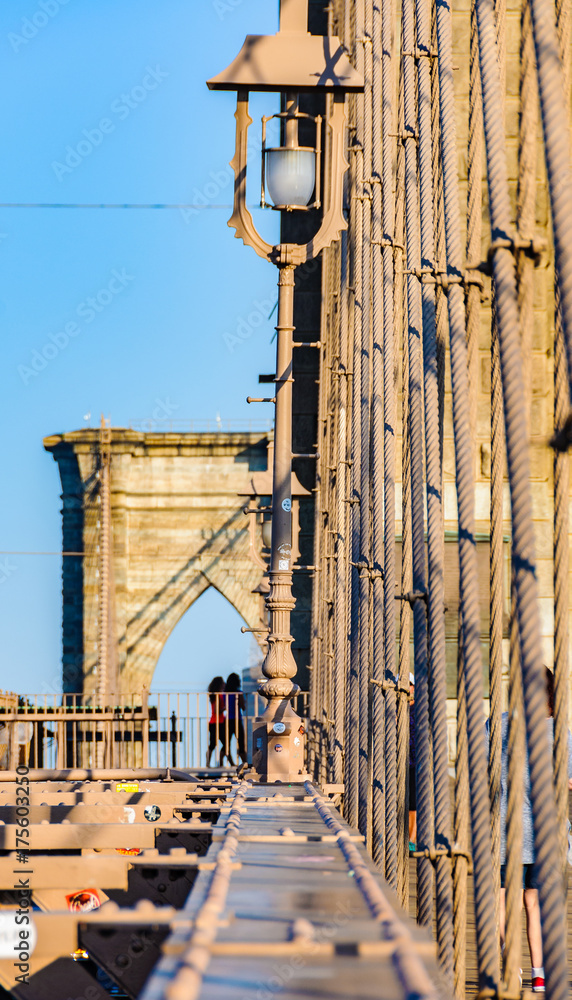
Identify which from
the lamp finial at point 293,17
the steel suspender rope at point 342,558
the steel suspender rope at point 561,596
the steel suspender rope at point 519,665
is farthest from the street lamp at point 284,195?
the steel suspender rope at point 561,596

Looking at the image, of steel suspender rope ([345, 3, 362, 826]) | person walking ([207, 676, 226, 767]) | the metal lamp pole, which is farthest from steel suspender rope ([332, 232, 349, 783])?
person walking ([207, 676, 226, 767])

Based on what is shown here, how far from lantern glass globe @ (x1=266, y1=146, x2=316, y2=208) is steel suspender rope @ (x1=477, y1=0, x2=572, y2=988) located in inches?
143

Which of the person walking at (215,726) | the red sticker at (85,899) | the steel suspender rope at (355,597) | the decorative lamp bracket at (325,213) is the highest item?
the decorative lamp bracket at (325,213)

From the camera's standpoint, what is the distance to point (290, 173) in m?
6.33

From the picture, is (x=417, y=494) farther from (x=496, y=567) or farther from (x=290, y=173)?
(x=290, y=173)

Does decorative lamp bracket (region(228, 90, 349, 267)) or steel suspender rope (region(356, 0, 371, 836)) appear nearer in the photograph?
steel suspender rope (region(356, 0, 371, 836))

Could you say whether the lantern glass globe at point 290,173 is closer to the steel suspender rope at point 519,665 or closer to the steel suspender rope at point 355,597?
the steel suspender rope at point 355,597

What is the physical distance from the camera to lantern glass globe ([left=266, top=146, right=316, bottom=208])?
6309mm

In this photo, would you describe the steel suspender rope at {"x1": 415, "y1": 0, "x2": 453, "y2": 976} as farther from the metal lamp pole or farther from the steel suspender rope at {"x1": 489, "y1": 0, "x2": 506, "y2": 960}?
the metal lamp pole

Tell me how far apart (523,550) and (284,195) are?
4.56 m

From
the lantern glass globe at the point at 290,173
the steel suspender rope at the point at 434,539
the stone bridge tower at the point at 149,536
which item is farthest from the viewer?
the stone bridge tower at the point at 149,536

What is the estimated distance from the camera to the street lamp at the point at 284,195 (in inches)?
238

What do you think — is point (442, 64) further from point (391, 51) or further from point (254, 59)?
point (254, 59)

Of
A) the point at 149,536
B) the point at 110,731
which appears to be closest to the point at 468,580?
the point at 110,731
